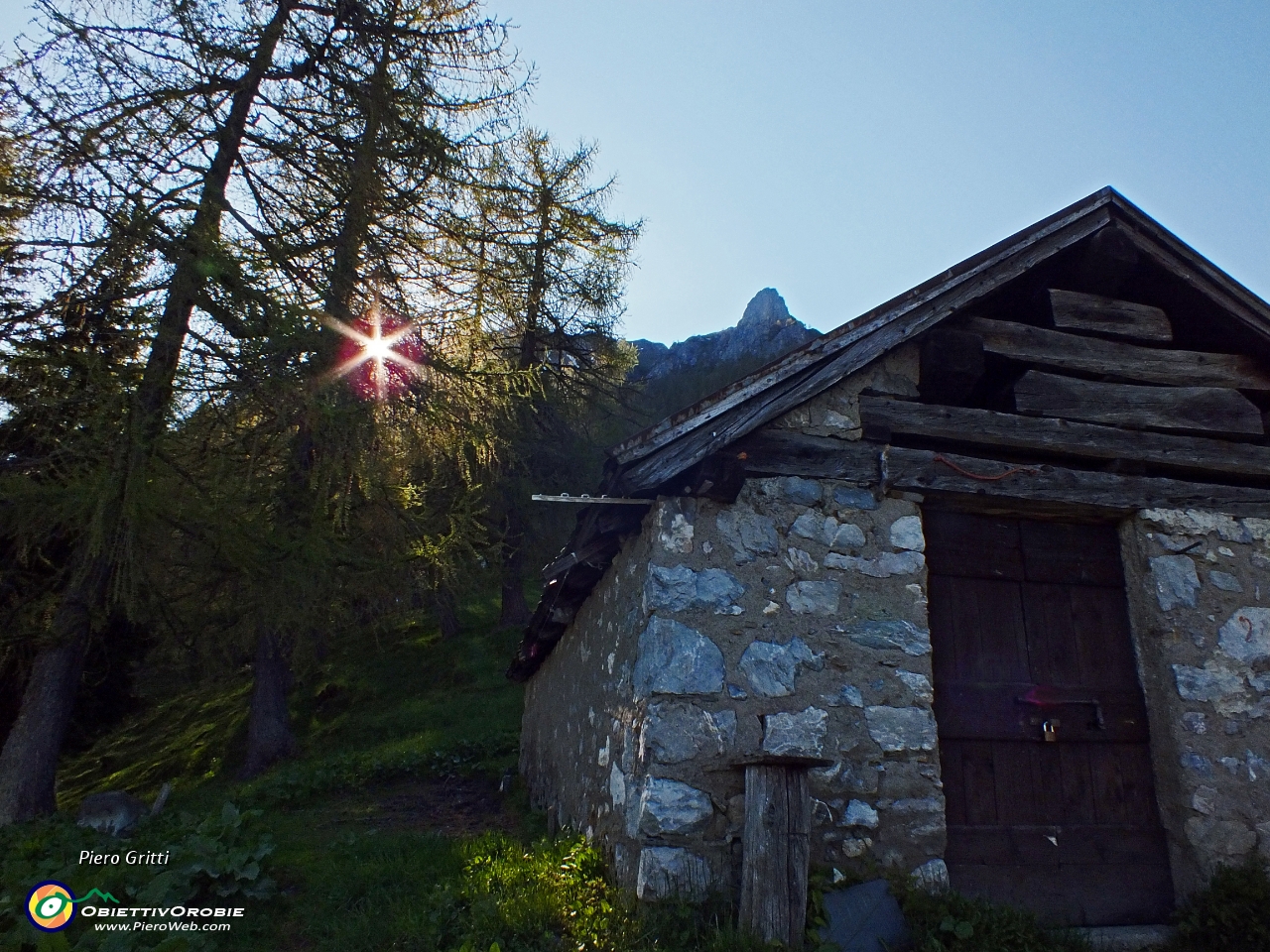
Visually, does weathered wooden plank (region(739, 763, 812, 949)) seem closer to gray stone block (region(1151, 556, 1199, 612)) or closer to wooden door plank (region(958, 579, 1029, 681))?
wooden door plank (region(958, 579, 1029, 681))

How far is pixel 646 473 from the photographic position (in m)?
4.45

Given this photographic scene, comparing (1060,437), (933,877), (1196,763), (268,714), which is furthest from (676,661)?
(268,714)

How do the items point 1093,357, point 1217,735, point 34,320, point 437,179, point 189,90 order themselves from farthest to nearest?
point 437,179
point 189,90
point 34,320
point 1093,357
point 1217,735

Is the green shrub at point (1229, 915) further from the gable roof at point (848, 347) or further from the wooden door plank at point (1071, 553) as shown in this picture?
the gable roof at point (848, 347)

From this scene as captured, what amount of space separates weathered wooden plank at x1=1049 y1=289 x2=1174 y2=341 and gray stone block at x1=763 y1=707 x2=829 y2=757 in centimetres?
333

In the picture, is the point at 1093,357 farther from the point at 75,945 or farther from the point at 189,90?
the point at 189,90

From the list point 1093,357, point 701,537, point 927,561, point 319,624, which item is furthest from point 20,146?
point 1093,357

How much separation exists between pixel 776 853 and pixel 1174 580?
3243 mm

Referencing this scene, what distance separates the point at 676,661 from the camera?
14.0 feet

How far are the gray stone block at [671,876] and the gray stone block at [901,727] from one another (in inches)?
46.8

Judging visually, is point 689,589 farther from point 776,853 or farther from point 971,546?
point 971,546

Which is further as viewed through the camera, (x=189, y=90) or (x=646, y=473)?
(x=189, y=90)

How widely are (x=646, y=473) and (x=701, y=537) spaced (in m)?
0.50

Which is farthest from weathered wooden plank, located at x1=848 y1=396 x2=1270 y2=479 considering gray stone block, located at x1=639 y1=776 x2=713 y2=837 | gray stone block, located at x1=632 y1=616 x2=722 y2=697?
gray stone block, located at x1=639 y1=776 x2=713 y2=837
